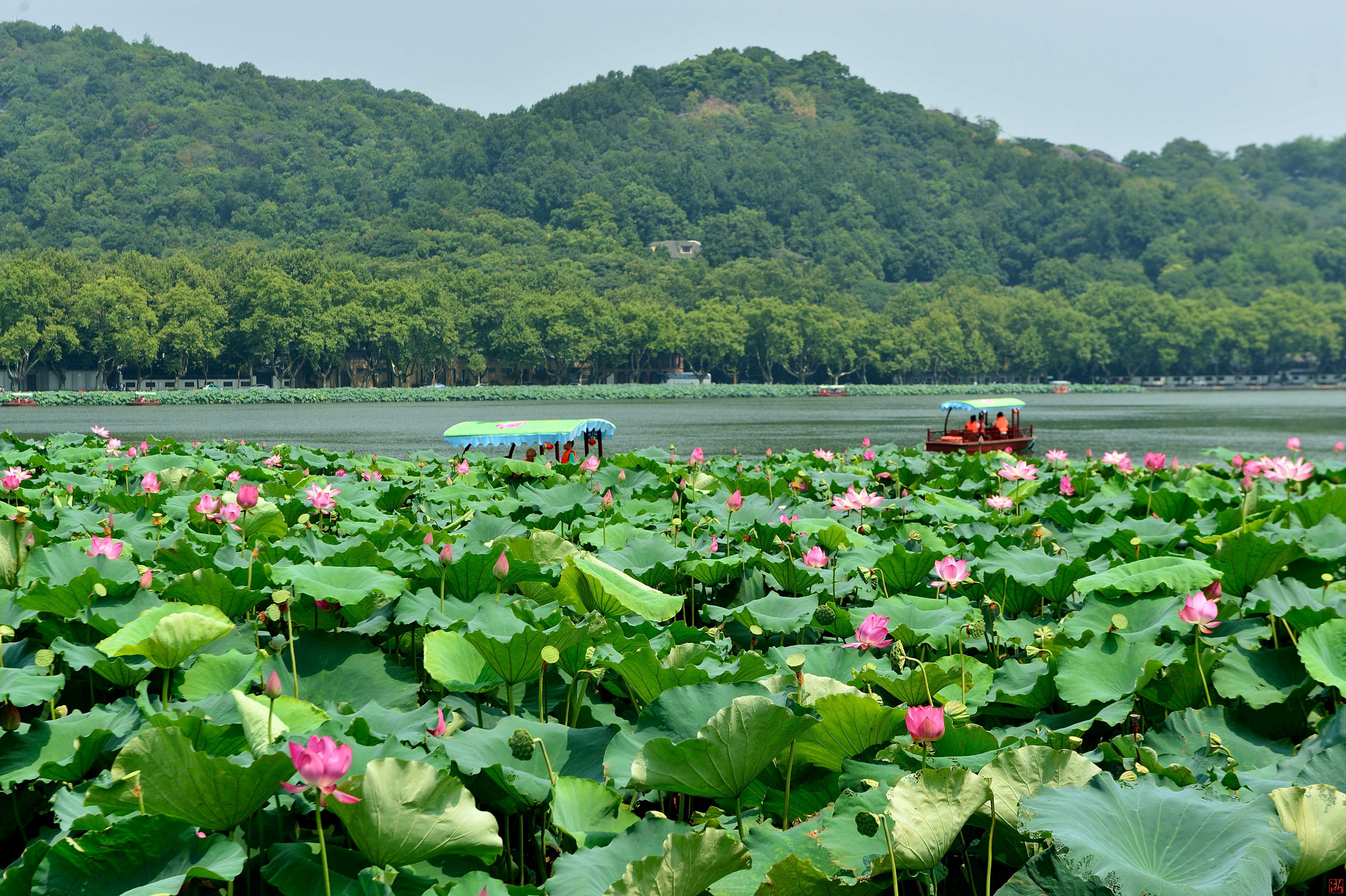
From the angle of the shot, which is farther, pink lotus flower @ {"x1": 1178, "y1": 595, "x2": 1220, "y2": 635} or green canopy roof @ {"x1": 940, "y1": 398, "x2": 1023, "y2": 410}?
green canopy roof @ {"x1": 940, "y1": 398, "x2": 1023, "y2": 410}

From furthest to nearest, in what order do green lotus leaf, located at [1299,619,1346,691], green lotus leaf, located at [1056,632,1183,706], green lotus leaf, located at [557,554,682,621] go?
green lotus leaf, located at [557,554,682,621] < green lotus leaf, located at [1056,632,1183,706] < green lotus leaf, located at [1299,619,1346,691]

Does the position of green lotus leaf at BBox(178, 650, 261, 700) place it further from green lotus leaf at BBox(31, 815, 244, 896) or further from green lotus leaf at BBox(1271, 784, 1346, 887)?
green lotus leaf at BBox(1271, 784, 1346, 887)

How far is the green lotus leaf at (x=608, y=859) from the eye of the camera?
4.82 feet

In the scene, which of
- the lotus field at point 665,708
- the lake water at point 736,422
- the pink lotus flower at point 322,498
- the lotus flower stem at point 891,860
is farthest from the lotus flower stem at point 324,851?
the lake water at point 736,422

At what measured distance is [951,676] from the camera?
2543 mm

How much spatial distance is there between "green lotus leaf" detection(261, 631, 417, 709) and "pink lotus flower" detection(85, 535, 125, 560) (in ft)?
2.75

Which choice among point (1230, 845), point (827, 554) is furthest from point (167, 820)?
point (827, 554)

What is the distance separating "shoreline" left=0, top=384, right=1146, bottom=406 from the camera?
67375 mm

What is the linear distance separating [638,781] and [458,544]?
219cm

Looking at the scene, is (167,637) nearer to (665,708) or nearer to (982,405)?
(665,708)

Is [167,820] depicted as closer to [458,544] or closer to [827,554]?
[458,544]

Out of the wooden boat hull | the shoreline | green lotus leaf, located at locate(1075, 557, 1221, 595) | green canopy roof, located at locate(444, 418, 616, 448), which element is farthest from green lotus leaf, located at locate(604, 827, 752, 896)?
the shoreline

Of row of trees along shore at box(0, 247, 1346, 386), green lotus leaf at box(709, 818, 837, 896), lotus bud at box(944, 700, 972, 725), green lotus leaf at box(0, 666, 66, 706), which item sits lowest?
green lotus leaf at box(709, 818, 837, 896)

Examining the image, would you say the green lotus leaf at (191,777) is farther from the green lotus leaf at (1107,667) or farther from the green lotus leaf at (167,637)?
the green lotus leaf at (1107,667)
